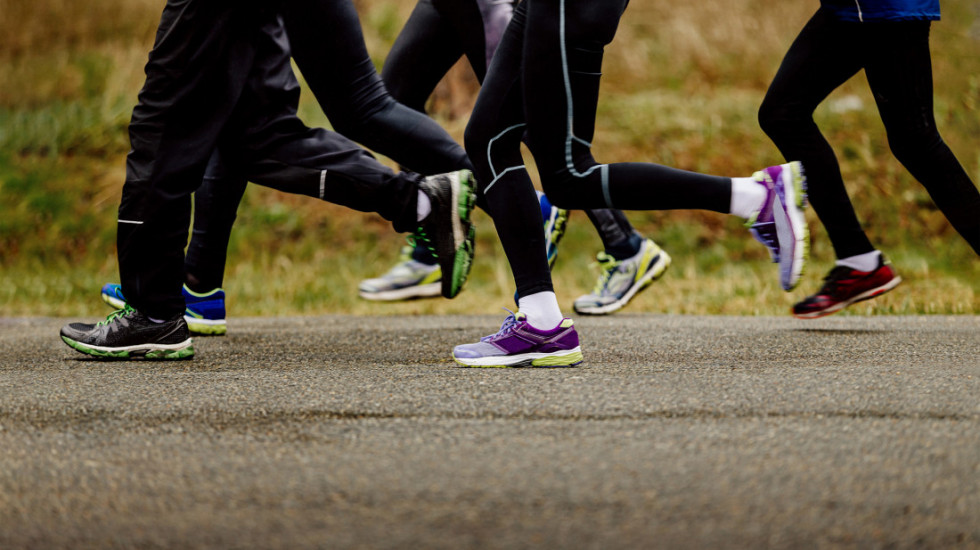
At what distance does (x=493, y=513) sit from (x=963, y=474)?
783 mm

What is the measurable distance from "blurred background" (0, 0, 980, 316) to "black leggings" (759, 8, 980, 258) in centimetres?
104

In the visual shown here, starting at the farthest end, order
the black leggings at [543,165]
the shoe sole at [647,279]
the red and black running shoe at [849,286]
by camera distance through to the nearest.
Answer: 1. the shoe sole at [647,279]
2. the red and black running shoe at [849,286]
3. the black leggings at [543,165]

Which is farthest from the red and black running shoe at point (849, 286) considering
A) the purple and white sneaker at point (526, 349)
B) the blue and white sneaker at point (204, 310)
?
the blue and white sneaker at point (204, 310)

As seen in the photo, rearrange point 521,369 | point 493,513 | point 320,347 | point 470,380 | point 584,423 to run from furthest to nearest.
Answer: point 320,347
point 521,369
point 470,380
point 584,423
point 493,513

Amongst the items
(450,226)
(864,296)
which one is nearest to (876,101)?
(864,296)

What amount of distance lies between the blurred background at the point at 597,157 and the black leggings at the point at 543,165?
2038mm

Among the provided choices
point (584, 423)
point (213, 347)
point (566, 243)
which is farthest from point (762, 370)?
point (566, 243)

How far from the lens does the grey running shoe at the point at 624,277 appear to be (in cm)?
436

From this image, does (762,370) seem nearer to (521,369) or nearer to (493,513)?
(521,369)

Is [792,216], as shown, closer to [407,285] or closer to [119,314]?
[407,285]

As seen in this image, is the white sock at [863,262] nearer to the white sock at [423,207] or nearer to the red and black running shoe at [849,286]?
the red and black running shoe at [849,286]

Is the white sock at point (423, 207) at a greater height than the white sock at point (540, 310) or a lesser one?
greater

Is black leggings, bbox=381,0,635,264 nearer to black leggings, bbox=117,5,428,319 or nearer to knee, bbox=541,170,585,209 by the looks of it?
black leggings, bbox=117,5,428,319

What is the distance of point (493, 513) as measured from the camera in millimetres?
1612
